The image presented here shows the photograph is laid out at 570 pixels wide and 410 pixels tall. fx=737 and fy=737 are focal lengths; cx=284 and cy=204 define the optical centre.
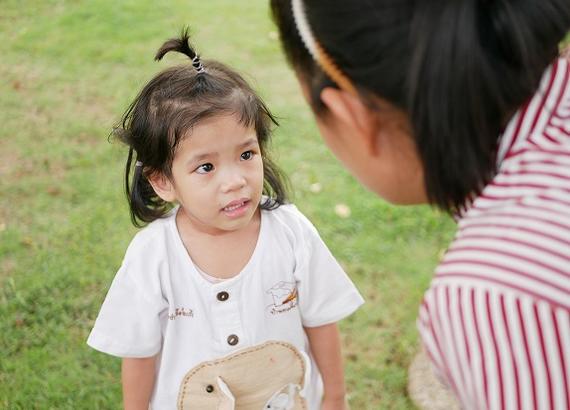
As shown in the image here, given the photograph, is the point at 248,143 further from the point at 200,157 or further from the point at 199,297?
the point at 199,297

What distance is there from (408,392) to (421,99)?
5.94 ft

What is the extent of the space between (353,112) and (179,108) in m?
0.66

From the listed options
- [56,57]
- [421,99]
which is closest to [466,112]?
[421,99]

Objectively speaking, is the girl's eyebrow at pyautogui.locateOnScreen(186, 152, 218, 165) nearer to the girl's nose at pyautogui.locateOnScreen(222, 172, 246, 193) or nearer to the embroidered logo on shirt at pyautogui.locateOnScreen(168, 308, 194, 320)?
the girl's nose at pyautogui.locateOnScreen(222, 172, 246, 193)

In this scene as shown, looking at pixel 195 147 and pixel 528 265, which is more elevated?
pixel 528 265

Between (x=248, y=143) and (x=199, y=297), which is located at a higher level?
(x=248, y=143)

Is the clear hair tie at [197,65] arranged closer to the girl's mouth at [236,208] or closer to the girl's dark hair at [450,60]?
the girl's mouth at [236,208]

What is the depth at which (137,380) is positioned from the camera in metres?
1.87

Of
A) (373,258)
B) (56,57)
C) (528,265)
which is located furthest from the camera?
Answer: (56,57)

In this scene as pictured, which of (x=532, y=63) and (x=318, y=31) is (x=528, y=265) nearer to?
(x=532, y=63)

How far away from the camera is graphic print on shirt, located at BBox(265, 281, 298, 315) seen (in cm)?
181

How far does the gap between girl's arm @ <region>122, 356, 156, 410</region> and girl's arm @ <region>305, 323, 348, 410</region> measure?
16.8 inches

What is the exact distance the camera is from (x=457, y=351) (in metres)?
1.01

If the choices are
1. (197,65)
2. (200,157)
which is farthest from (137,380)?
(197,65)
